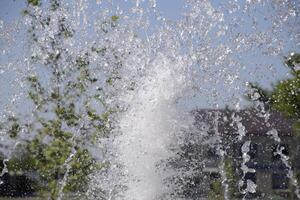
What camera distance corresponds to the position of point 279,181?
1967 inches

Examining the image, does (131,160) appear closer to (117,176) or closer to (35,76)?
(117,176)

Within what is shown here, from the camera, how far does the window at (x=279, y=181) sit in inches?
1945

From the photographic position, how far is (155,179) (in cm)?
1069

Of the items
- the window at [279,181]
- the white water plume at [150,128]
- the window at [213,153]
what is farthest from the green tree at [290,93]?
the window at [279,181]

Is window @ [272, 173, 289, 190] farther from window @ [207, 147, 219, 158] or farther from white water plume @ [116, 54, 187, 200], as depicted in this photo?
white water plume @ [116, 54, 187, 200]

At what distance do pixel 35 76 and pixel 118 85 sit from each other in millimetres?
1967

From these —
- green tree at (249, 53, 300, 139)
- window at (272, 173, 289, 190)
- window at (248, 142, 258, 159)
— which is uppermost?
window at (248, 142, 258, 159)

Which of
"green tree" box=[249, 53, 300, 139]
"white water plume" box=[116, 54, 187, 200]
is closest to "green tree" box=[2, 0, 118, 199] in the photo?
"white water plume" box=[116, 54, 187, 200]

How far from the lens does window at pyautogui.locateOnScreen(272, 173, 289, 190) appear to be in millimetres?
49406

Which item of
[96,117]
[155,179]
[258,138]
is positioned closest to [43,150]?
[96,117]

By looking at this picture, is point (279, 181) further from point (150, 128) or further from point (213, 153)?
point (150, 128)

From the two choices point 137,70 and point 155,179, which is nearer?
point 155,179

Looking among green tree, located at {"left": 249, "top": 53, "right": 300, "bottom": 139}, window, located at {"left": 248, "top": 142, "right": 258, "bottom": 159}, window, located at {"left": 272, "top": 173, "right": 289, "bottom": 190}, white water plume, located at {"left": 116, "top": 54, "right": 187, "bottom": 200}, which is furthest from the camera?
window, located at {"left": 248, "top": 142, "right": 258, "bottom": 159}

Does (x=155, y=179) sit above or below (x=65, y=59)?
below
